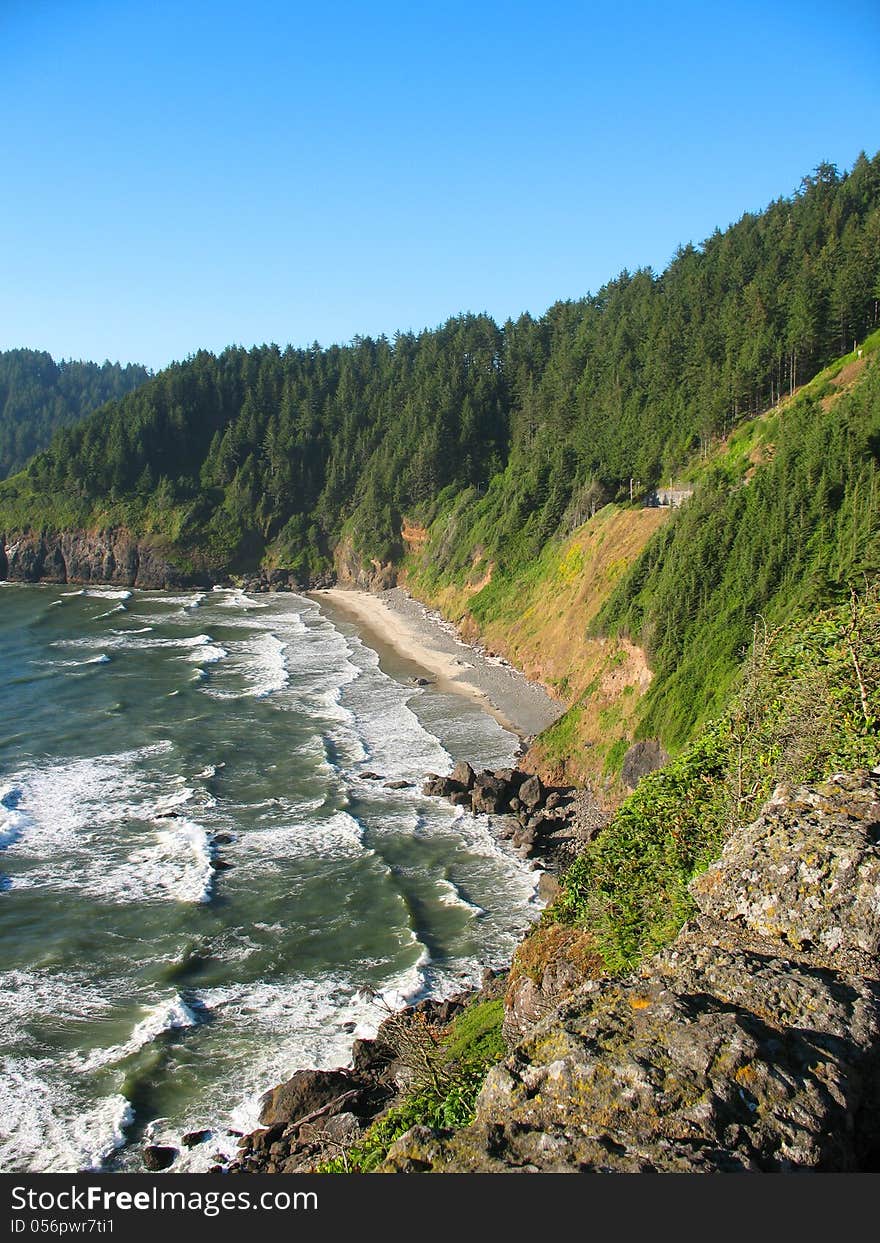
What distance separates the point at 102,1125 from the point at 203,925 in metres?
8.71

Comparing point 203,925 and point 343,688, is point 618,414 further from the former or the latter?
point 203,925

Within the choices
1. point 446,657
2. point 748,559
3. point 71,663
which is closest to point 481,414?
point 446,657

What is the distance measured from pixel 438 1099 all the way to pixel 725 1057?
6.62 m

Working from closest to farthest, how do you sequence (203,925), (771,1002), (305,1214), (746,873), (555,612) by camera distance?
(305,1214) < (771,1002) < (746,873) < (203,925) < (555,612)

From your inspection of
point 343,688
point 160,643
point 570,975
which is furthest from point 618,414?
point 570,975

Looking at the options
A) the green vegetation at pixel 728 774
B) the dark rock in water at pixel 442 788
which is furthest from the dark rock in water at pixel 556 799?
the green vegetation at pixel 728 774

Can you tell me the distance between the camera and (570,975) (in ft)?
51.5

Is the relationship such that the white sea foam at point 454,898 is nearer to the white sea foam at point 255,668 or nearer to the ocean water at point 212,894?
the ocean water at point 212,894

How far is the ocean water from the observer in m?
20.6

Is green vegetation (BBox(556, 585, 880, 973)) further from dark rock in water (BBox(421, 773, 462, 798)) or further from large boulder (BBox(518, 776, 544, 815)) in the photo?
dark rock in water (BBox(421, 773, 462, 798))

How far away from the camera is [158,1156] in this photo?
708 inches

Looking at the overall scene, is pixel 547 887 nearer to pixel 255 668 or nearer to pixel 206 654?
pixel 255 668

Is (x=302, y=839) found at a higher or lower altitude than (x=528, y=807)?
lower

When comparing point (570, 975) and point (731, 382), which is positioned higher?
point (731, 382)
